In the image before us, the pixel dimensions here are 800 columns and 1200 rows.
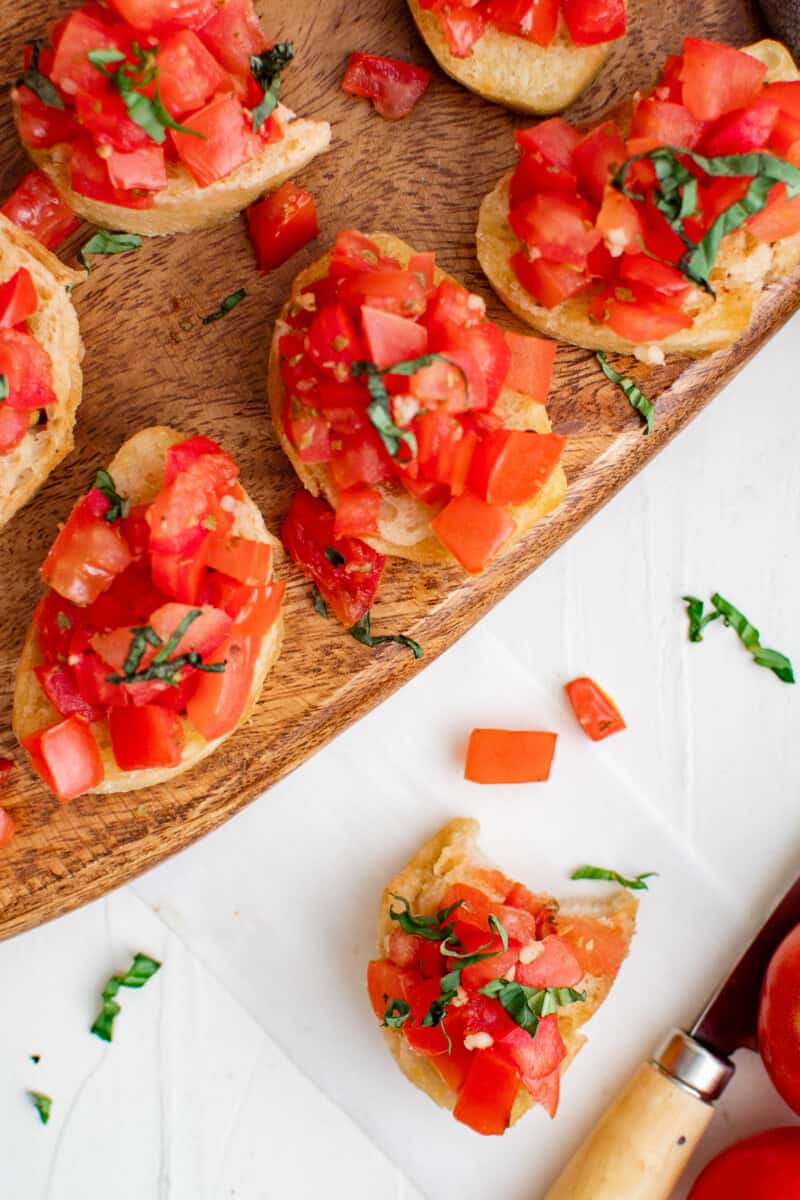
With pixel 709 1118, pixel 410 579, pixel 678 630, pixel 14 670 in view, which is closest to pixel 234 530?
pixel 410 579

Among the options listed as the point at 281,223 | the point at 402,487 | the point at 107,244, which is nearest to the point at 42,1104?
the point at 402,487

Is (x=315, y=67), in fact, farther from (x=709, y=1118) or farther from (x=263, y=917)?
(x=709, y=1118)

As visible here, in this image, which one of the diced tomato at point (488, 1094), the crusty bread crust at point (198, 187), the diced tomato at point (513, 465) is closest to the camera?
the diced tomato at point (513, 465)

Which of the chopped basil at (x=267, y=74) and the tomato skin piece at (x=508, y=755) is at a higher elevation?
the chopped basil at (x=267, y=74)

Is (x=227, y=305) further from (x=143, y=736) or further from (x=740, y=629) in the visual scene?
(x=740, y=629)

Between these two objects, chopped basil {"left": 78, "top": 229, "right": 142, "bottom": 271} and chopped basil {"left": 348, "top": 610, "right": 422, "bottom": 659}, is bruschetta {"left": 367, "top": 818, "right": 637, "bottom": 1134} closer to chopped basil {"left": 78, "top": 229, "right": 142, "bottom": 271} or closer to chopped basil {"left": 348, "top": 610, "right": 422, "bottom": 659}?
chopped basil {"left": 348, "top": 610, "right": 422, "bottom": 659}

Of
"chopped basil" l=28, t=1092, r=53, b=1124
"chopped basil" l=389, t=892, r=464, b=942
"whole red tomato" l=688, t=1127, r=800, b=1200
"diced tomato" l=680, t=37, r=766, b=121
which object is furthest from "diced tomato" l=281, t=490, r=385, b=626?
"whole red tomato" l=688, t=1127, r=800, b=1200

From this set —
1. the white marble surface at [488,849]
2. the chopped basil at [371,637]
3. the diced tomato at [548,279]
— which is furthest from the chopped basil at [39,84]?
the white marble surface at [488,849]

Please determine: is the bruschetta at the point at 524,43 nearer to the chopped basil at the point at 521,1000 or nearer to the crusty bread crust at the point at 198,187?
the crusty bread crust at the point at 198,187
